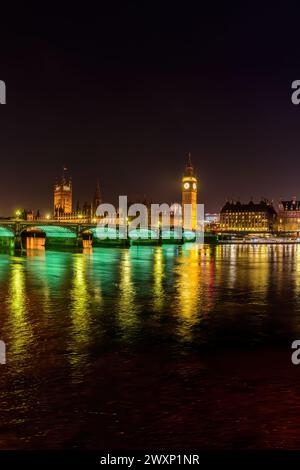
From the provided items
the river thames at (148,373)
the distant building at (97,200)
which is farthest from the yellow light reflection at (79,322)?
the distant building at (97,200)

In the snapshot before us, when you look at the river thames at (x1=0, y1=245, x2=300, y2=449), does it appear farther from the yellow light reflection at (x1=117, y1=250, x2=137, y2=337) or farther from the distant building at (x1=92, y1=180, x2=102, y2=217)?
the distant building at (x1=92, y1=180, x2=102, y2=217)

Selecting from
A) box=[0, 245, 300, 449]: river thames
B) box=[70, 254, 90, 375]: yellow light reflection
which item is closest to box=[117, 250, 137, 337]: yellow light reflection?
box=[0, 245, 300, 449]: river thames

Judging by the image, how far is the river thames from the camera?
29.3 feet

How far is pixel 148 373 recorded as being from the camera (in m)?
12.4

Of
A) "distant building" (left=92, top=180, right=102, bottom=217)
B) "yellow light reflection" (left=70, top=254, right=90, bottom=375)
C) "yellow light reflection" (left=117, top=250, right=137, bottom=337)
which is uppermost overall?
"distant building" (left=92, top=180, right=102, bottom=217)

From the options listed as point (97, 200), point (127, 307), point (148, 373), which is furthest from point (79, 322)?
point (97, 200)

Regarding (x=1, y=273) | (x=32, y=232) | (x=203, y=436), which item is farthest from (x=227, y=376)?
(x=32, y=232)

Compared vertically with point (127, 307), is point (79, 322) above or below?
above

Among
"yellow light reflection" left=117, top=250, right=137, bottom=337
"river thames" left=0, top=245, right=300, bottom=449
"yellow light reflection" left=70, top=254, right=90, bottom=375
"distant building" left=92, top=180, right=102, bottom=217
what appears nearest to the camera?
"river thames" left=0, top=245, right=300, bottom=449

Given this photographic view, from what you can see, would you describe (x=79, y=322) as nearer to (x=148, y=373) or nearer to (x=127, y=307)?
(x=127, y=307)

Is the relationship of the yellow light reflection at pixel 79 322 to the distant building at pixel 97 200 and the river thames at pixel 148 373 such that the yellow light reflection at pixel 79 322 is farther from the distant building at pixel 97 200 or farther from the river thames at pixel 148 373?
the distant building at pixel 97 200

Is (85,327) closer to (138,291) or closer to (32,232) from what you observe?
(138,291)

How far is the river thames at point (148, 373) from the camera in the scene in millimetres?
8930
